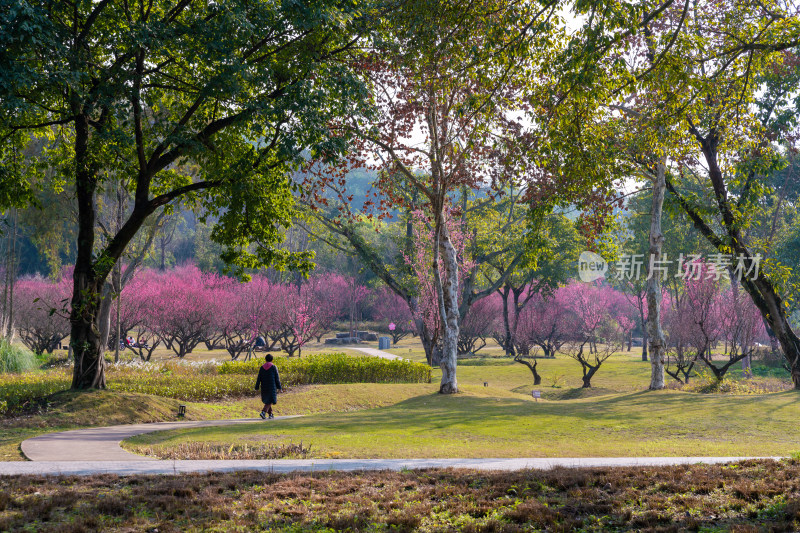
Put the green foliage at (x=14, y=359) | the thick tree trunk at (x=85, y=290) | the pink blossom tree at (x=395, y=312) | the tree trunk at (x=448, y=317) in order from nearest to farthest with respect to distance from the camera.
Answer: the thick tree trunk at (x=85, y=290)
the tree trunk at (x=448, y=317)
the green foliage at (x=14, y=359)
the pink blossom tree at (x=395, y=312)

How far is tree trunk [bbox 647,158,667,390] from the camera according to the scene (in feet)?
69.2

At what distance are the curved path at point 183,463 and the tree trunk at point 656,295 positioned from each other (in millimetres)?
12778

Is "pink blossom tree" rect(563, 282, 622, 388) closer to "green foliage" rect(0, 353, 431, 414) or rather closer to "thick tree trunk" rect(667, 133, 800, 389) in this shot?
"thick tree trunk" rect(667, 133, 800, 389)

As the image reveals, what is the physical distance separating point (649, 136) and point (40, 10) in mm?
10695

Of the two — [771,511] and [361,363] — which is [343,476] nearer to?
[771,511]

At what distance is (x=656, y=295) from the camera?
21672mm

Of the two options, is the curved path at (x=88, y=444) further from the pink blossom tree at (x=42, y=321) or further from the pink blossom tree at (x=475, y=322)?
the pink blossom tree at (x=475, y=322)

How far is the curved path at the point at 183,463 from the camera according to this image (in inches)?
299

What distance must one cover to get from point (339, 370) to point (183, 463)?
14.2 m

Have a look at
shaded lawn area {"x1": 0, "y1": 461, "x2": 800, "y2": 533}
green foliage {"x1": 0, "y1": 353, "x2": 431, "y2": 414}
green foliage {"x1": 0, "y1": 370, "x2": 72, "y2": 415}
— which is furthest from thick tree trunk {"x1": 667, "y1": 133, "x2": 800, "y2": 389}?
green foliage {"x1": 0, "y1": 370, "x2": 72, "y2": 415}

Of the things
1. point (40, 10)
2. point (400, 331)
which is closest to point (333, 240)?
point (40, 10)

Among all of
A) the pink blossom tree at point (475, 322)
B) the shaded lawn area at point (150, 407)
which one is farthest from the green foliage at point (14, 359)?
the pink blossom tree at point (475, 322)

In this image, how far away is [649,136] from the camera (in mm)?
10992

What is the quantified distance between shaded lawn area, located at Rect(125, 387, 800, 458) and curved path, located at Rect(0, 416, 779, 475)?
746mm
